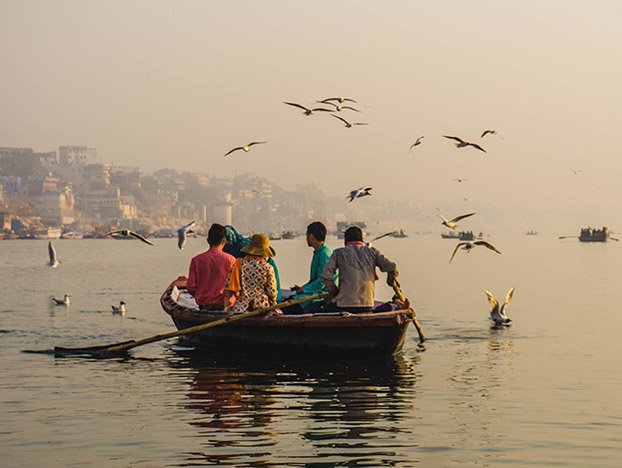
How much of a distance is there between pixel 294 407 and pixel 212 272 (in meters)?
5.45

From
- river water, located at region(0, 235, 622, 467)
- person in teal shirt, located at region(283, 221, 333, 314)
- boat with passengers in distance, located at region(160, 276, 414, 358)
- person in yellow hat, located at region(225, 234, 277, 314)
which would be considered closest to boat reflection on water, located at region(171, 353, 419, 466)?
river water, located at region(0, 235, 622, 467)

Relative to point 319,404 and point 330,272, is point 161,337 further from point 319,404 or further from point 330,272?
point 319,404

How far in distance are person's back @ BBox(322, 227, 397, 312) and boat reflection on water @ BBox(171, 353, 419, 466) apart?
3.89ft

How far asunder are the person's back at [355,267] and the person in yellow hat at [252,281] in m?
0.99

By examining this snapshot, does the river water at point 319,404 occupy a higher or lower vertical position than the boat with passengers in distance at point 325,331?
lower

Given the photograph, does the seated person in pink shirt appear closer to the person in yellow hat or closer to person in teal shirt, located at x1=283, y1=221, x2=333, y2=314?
the person in yellow hat

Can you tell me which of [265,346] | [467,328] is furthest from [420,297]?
[265,346]

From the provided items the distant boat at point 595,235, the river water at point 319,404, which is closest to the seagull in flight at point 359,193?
the river water at point 319,404

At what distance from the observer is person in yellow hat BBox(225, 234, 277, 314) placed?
1725 centimetres

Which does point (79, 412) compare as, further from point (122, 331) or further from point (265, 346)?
point (122, 331)

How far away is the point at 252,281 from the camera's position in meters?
17.7

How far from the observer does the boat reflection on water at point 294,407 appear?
11188 mm

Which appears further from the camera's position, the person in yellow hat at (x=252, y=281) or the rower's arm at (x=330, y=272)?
the person in yellow hat at (x=252, y=281)

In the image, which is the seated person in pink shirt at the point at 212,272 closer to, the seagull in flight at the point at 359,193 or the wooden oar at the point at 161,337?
the wooden oar at the point at 161,337
